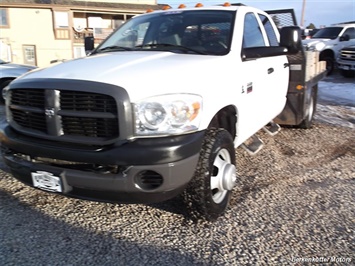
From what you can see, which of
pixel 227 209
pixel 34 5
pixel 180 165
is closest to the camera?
pixel 180 165

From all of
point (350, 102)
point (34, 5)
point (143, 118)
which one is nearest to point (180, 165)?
point (143, 118)

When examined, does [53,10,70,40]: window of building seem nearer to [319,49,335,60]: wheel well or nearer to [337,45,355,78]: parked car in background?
[319,49,335,60]: wheel well

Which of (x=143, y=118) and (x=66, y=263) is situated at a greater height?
(x=143, y=118)

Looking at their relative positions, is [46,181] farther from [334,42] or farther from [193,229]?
[334,42]

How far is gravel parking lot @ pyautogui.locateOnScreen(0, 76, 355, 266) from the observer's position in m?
2.69

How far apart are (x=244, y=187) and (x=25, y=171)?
223 centimetres

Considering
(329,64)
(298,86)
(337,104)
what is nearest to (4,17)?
(329,64)

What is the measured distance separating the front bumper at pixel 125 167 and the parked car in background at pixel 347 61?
1497 cm

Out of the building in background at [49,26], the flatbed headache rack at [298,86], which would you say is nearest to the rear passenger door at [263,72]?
the flatbed headache rack at [298,86]

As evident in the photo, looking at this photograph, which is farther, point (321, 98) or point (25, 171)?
point (321, 98)

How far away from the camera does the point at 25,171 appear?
9.42 ft

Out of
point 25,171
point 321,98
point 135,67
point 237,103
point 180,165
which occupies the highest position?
point 135,67

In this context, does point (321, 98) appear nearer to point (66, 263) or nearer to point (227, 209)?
point (227, 209)

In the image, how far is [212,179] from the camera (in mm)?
3152
